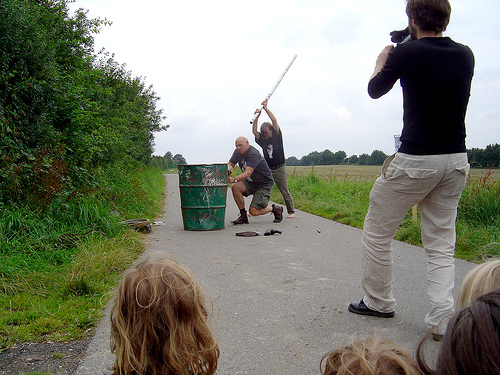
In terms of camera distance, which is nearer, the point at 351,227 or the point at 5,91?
the point at 5,91

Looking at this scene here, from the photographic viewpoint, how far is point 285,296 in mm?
4418

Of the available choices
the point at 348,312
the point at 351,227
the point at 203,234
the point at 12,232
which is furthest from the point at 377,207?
the point at 351,227

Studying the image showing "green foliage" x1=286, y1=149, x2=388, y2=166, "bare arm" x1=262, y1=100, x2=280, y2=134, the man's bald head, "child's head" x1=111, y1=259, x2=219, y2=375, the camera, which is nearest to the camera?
"child's head" x1=111, y1=259, x2=219, y2=375

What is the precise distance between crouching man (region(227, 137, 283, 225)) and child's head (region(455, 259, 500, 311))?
7.81 metres

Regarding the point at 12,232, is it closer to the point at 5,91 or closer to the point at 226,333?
the point at 5,91

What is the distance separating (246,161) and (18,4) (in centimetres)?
476

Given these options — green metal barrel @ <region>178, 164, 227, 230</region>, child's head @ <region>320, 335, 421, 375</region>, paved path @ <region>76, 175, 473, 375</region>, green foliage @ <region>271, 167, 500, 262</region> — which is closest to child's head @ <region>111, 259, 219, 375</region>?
child's head @ <region>320, 335, 421, 375</region>

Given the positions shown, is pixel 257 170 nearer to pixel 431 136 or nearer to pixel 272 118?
pixel 272 118

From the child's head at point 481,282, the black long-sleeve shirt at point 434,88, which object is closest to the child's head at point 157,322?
the child's head at point 481,282

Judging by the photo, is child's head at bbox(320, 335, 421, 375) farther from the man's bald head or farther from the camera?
the man's bald head

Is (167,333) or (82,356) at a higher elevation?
(167,333)

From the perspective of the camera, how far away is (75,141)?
838 centimetres

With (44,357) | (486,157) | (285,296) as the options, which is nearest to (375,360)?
(44,357)

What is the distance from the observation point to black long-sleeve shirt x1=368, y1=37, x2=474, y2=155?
10.6ft
